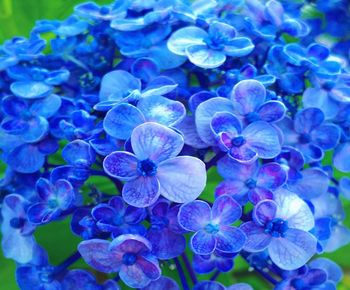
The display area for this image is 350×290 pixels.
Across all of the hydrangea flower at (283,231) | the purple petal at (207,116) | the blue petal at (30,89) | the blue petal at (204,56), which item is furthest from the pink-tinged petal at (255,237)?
the blue petal at (30,89)

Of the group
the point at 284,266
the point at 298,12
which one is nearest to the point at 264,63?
the point at 298,12

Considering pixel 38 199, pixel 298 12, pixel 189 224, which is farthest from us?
pixel 298 12

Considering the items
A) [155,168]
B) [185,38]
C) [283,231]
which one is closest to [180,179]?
[155,168]

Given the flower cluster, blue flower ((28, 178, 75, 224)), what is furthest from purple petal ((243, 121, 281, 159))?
blue flower ((28, 178, 75, 224))

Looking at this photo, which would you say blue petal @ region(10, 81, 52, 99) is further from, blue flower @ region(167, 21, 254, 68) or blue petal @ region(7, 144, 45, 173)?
blue flower @ region(167, 21, 254, 68)

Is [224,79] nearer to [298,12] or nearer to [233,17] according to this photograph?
[233,17]

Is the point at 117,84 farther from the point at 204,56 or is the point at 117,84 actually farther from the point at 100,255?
the point at 100,255
